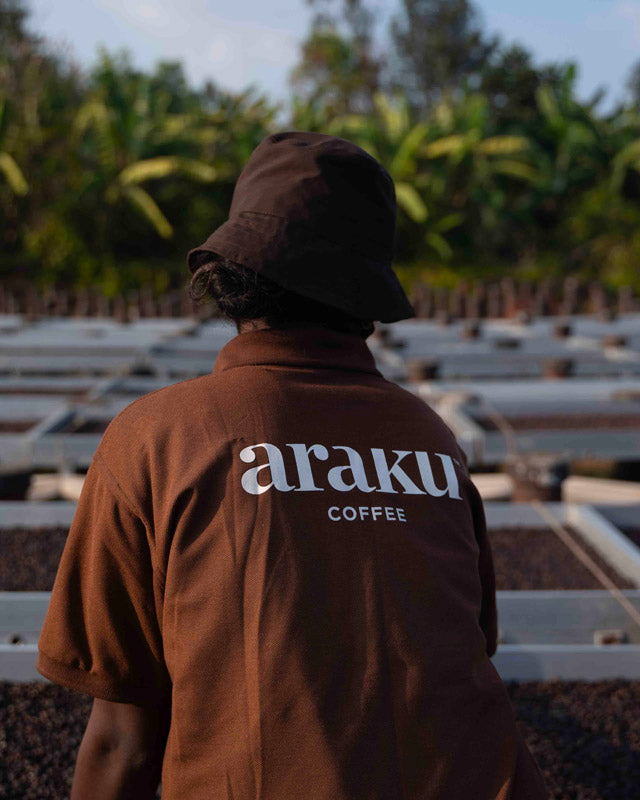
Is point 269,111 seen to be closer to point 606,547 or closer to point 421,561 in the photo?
point 606,547

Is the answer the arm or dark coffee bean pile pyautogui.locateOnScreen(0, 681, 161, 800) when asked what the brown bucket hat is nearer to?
the arm

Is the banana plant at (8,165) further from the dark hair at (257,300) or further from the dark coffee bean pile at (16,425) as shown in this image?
the dark hair at (257,300)

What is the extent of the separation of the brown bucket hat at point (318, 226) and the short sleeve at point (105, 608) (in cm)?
29

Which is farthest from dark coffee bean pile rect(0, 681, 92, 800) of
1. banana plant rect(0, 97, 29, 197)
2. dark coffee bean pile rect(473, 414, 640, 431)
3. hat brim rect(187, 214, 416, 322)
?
banana plant rect(0, 97, 29, 197)

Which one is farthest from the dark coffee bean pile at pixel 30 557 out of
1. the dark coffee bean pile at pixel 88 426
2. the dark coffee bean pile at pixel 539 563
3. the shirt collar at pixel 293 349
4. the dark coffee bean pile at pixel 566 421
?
the dark coffee bean pile at pixel 566 421

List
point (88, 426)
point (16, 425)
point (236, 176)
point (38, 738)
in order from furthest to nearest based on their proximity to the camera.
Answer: point (236, 176) → point (16, 425) → point (88, 426) → point (38, 738)

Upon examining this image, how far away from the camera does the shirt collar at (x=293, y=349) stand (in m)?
0.99

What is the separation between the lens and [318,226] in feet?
3.16

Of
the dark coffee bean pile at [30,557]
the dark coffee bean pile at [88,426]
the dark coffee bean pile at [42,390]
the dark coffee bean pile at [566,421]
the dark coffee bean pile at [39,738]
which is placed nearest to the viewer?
the dark coffee bean pile at [39,738]

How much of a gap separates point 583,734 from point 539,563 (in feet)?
2.98

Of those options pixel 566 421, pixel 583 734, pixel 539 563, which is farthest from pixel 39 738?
pixel 566 421

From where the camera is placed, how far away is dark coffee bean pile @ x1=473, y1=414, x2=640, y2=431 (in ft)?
13.5

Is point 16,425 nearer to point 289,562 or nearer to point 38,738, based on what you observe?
point 38,738

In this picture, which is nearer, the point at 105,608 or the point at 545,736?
the point at 105,608
